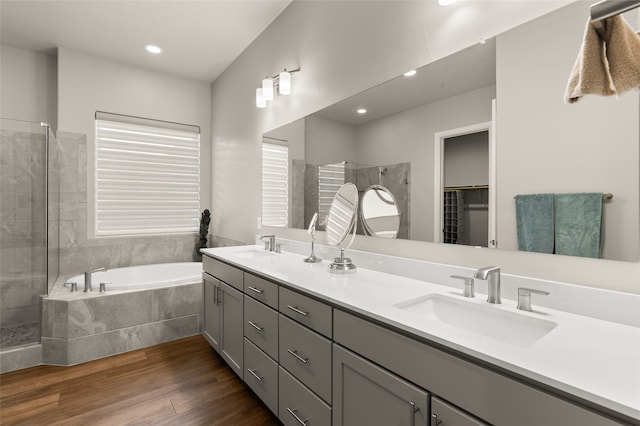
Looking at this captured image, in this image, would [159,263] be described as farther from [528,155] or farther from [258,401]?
[528,155]

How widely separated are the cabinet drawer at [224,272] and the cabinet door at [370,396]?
36.9 inches

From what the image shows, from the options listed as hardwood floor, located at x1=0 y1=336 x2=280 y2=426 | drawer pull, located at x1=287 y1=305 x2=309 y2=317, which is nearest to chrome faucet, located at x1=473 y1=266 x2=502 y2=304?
drawer pull, located at x1=287 y1=305 x2=309 y2=317

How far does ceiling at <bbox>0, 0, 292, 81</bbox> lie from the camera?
248 centimetres

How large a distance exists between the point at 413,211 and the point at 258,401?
1.49 m

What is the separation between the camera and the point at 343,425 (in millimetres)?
1165

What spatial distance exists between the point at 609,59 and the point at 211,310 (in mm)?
2530

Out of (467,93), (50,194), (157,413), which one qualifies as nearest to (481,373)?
(467,93)

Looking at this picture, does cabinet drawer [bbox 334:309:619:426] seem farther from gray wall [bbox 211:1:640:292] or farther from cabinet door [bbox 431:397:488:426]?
gray wall [bbox 211:1:640:292]

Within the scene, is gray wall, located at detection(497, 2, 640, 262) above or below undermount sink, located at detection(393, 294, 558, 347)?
above

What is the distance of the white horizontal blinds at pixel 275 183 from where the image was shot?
254 cm

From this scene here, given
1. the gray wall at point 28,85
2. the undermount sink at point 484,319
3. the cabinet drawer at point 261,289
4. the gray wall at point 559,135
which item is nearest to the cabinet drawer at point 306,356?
the cabinet drawer at point 261,289

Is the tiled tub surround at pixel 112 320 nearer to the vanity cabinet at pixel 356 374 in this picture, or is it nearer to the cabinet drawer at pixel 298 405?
the vanity cabinet at pixel 356 374

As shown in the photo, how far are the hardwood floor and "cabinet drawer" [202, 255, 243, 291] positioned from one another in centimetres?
70

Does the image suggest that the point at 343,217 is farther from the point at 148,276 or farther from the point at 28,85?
the point at 28,85
